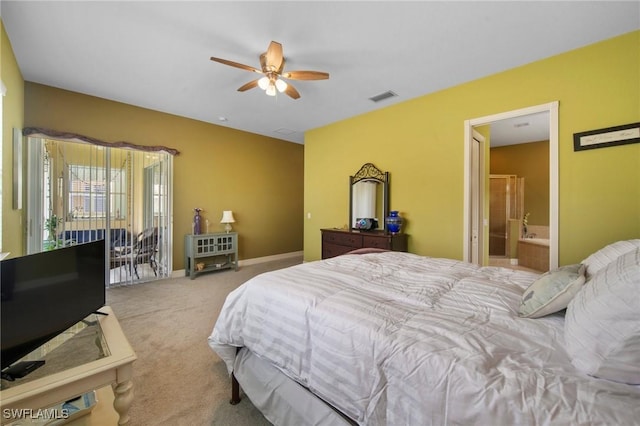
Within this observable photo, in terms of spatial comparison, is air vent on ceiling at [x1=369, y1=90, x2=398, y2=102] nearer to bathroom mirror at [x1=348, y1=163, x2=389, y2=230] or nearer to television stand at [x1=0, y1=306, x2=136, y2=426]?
bathroom mirror at [x1=348, y1=163, x2=389, y2=230]

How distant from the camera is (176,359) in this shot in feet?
7.06

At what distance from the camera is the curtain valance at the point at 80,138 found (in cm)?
322

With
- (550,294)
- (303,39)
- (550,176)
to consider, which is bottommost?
(550,294)

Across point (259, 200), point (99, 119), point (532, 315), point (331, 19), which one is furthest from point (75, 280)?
point (259, 200)

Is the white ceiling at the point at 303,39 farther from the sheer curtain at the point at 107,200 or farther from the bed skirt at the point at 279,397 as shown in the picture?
the bed skirt at the point at 279,397

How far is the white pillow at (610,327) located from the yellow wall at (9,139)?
3.72 meters

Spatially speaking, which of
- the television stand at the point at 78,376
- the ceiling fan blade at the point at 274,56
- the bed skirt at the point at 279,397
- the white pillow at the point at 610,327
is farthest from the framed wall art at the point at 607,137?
the television stand at the point at 78,376

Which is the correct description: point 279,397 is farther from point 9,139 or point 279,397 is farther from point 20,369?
point 9,139

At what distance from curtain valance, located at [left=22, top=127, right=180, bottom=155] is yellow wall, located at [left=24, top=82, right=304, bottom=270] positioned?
0.12 meters

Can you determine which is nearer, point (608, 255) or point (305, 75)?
point (608, 255)

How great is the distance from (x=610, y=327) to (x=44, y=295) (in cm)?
214

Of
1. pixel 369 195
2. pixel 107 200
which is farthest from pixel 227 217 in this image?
pixel 369 195

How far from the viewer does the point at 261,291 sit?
1.58m

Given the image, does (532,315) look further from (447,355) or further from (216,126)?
(216,126)
